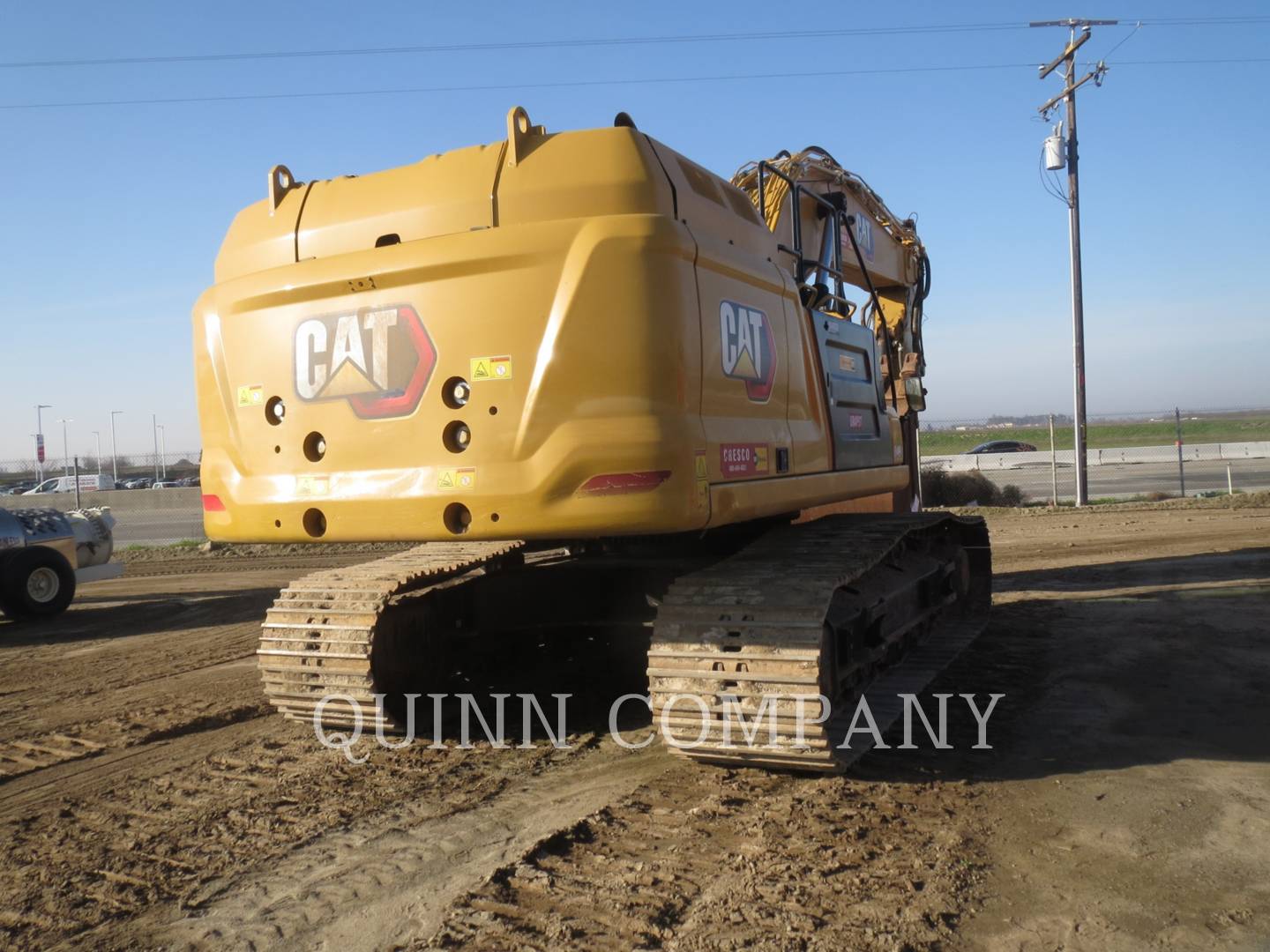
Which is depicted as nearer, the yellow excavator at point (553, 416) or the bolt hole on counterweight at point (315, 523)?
the yellow excavator at point (553, 416)

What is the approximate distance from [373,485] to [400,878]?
1729 millimetres

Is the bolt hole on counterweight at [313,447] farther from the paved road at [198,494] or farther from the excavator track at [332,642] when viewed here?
the paved road at [198,494]

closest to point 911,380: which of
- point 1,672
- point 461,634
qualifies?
point 461,634

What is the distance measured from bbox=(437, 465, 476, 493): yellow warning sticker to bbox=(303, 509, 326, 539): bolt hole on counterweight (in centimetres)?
73

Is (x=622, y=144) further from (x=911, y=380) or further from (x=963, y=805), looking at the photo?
(x=911, y=380)

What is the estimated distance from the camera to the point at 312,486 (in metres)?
4.93

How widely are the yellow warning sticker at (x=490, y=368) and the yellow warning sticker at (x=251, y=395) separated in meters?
1.23

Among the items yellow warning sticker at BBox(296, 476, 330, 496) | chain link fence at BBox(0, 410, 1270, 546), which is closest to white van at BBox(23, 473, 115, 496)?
chain link fence at BBox(0, 410, 1270, 546)

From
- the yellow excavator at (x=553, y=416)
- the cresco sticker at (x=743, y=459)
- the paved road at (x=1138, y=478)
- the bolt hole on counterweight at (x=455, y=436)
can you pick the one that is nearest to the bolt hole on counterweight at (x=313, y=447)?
the yellow excavator at (x=553, y=416)

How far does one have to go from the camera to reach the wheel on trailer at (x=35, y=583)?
11172 mm

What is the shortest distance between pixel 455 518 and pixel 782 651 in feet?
4.86

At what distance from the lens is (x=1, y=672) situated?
332 inches

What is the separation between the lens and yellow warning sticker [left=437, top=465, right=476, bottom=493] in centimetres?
450

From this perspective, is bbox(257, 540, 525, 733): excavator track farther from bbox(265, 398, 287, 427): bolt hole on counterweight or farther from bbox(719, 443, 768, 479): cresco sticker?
bbox(719, 443, 768, 479): cresco sticker
